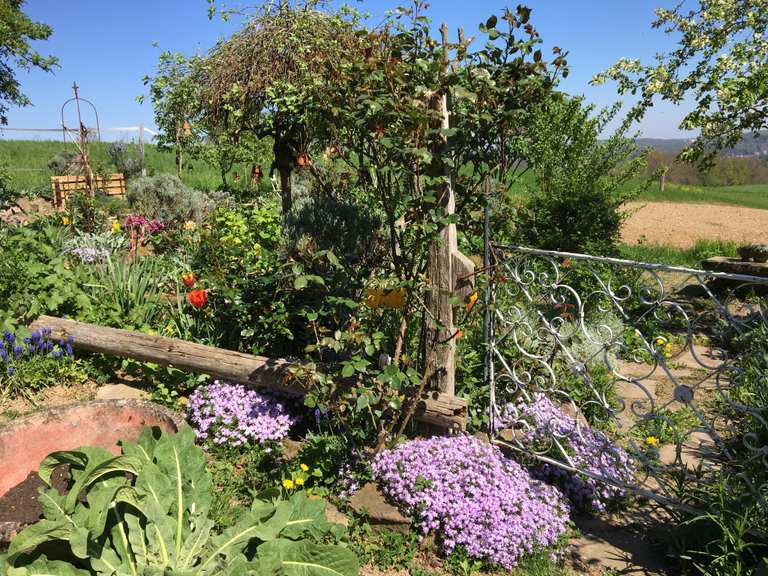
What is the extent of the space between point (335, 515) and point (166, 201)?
24.7 ft

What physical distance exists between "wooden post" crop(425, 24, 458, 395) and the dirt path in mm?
8663

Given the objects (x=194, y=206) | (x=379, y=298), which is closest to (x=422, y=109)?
(x=379, y=298)

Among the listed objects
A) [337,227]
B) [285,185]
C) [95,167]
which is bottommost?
[337,227]

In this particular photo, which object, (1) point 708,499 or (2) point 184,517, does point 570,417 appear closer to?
(1) point 708,499

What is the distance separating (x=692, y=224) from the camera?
15508 millimetres

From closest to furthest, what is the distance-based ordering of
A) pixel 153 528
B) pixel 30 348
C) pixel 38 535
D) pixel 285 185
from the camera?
pixel 38 535, pixel 153 528, pixel 30 348, pixel 285 185

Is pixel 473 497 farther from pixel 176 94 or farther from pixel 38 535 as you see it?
pixel 176 94

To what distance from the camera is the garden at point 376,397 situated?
2.15 meters

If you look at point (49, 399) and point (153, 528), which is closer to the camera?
point (153, 528)

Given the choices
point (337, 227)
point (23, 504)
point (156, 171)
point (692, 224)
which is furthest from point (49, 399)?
point (692, 224)

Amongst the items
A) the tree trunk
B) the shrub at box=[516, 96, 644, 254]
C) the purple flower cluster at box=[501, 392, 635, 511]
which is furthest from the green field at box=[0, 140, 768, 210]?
the purple flower cluster at box=[501, 392, 635, 511]

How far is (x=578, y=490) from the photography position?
3154mm

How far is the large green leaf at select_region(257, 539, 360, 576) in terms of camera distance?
78.3 inches

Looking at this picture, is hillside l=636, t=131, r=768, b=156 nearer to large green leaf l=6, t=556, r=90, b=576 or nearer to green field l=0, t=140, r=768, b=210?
green field l=0, t=140, r=768, b=210
